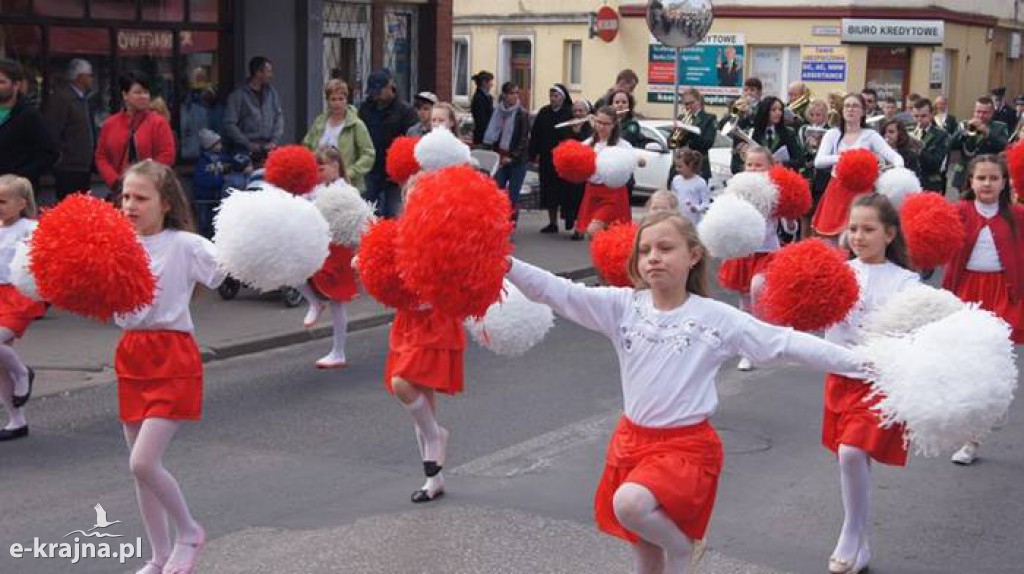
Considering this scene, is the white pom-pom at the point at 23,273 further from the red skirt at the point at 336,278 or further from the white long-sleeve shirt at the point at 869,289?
the red skirt at the point at 336,278

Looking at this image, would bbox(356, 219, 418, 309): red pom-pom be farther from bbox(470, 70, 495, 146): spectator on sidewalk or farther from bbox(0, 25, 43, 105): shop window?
bbox(470, 70, 495, 146): spectator on sidewalk

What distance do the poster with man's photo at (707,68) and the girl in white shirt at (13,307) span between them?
30.0 metres

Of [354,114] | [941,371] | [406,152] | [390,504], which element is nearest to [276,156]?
[406,152]

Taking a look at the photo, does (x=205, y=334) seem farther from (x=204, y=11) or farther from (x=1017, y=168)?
(x=1017, y=168)

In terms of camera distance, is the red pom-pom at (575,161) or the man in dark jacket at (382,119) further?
the man in dark jacket at (382,119)

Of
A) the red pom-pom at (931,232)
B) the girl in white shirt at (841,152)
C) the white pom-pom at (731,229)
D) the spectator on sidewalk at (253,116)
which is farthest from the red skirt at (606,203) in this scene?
the red pom-pom at (931,232)

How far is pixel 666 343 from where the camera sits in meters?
4.73

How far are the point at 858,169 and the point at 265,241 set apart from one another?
630cm

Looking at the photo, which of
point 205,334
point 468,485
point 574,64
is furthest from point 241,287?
point 574,64

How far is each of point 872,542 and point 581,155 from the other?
19.7ft

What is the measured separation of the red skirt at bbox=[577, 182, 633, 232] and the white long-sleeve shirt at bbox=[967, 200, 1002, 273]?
470 centimetres

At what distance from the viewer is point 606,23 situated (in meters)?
37.5

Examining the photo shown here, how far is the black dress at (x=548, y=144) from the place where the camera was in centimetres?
1777

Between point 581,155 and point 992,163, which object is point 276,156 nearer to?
point 581,155
